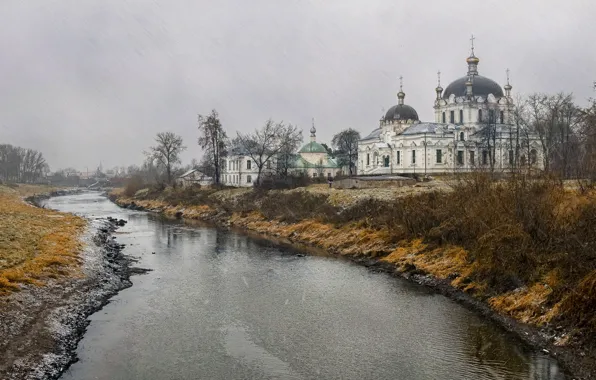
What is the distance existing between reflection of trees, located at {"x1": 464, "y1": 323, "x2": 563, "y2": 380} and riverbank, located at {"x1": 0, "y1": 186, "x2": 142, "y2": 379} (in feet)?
33.6

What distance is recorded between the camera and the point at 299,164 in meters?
93.1

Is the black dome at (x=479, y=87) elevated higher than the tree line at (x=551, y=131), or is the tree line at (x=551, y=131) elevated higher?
the black dome at (x=479, y=87)

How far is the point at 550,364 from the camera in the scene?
1373 cm

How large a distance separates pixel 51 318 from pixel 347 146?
3511 inches

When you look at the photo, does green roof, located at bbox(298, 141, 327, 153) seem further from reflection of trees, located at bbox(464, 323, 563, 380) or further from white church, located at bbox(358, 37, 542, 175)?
reflection of trees, located at bbox(464, 323, 563, 380)

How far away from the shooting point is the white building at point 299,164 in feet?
302

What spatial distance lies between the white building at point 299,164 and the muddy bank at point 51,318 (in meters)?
67.0

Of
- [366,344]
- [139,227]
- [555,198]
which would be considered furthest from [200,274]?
[139,227]

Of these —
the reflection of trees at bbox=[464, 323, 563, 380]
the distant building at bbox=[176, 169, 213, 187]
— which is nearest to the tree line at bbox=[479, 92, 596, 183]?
the reflection of trees at bbox=[464, 323, 563, 380]

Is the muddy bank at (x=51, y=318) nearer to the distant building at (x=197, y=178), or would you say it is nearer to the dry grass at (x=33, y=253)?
the dry grass at (x=33, y=253)

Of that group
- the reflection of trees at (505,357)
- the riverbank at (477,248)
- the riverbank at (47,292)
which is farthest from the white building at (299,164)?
the reflection of trees at (505,357)

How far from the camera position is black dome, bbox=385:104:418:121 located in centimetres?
7806

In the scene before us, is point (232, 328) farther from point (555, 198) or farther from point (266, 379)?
point (555, 198)

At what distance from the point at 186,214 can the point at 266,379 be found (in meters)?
45.6
